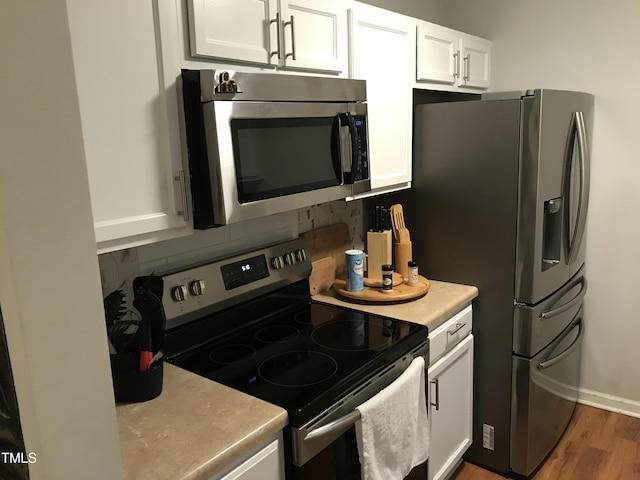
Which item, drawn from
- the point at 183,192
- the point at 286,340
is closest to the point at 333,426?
the point at 286,340

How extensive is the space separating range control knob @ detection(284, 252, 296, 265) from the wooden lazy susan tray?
0.82 feet

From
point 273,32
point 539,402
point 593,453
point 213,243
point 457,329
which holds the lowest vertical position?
point 593,453

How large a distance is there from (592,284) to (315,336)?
179cm

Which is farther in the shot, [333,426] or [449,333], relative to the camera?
[449,333]

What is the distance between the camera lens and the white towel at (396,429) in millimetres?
1514

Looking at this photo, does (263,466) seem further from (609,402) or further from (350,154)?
(609,402)

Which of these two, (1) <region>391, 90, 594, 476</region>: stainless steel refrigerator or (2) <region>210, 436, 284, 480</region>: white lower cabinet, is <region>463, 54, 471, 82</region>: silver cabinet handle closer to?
(1) <region>391, 90, 594, 476</region>: stainless steel refrigerator

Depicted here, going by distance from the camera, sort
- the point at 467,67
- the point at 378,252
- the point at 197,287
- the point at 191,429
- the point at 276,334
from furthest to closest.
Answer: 1. the point at 467,67
2. the point at 378,252
3. the point at 276,334
4. the point at 197,287
5. the point at 191,429

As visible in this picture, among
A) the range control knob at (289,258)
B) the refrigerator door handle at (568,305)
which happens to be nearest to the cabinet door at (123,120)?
the range control knob at (289,258)

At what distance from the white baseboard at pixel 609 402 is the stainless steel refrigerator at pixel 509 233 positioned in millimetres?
580

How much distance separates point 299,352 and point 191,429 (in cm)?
52

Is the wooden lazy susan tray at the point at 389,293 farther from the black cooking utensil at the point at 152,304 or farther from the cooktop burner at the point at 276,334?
the black cooking utensil at the point at 152,304

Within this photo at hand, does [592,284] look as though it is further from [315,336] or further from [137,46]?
[137,46]

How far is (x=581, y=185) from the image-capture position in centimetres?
237
